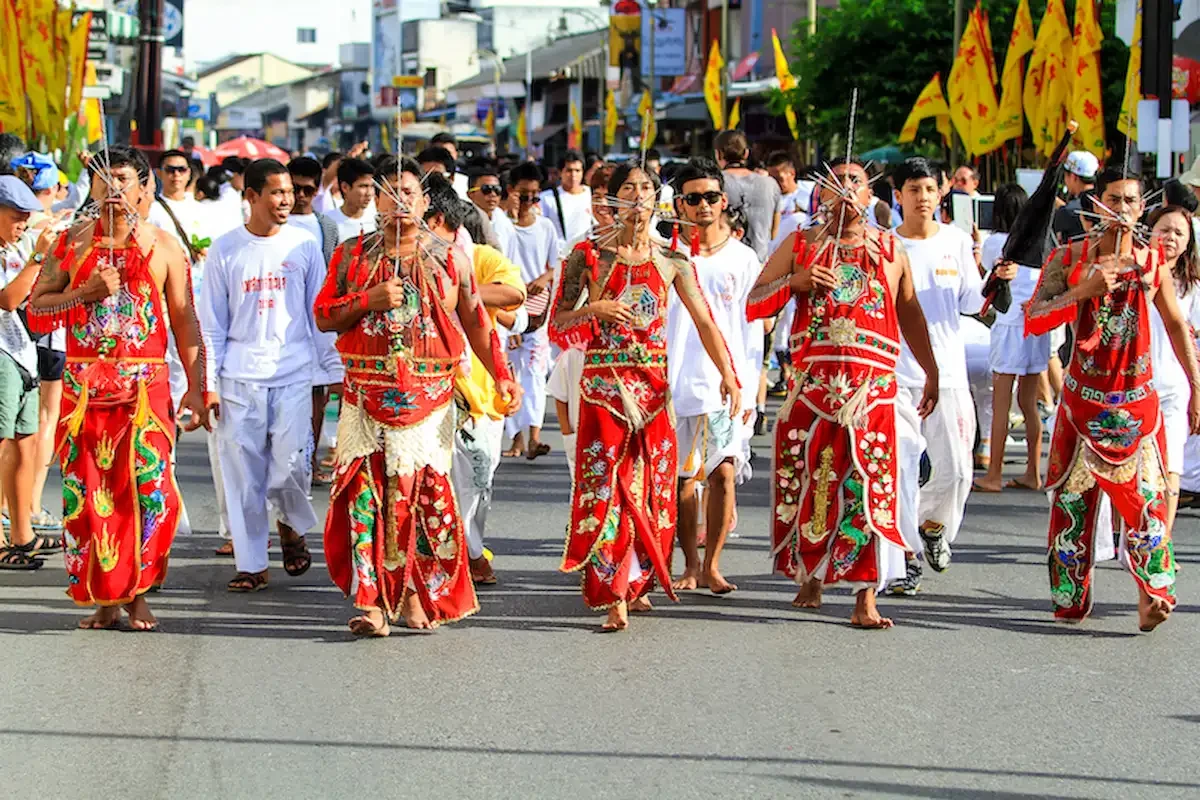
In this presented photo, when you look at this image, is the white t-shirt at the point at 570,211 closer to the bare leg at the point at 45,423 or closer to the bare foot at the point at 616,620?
the bare leg at the point at 45,423

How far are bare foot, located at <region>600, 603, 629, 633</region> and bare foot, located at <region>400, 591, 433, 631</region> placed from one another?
0.69m

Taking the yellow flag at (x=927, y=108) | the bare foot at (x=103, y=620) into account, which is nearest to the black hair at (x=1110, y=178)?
the bare foot at (x=103, y=620)

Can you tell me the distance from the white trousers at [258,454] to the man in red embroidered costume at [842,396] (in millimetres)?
2028

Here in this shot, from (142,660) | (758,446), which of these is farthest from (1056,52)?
(142,660)

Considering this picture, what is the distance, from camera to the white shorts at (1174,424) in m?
8.13

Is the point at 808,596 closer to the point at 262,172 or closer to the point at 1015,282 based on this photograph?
the point at 262,172

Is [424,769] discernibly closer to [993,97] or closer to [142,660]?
[142,660]

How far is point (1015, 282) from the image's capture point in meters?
12.6

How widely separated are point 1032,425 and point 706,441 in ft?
13.5

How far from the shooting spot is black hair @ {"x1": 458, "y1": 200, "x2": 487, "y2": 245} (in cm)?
918

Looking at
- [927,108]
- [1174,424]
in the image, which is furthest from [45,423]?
[927,108]

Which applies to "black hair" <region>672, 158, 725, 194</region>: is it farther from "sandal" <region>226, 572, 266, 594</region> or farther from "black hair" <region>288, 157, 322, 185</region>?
"sandal" <region>226, 572, 266, 594</region>

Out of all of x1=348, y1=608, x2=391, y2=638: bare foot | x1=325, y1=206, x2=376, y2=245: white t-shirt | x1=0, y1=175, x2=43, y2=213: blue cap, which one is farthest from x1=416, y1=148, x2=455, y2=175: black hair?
x1=348, y1=608, x2=391, y2=638: bare foot

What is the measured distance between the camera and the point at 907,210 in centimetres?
875
